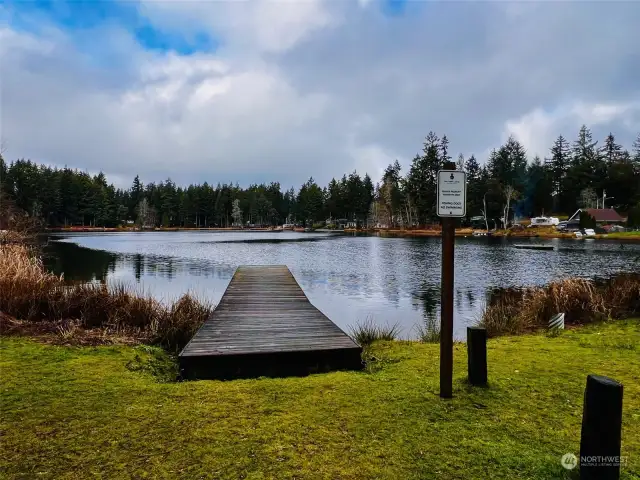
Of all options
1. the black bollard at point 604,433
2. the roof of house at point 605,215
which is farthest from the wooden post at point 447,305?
the roof of house at point 605,215

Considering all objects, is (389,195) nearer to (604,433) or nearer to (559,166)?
(559,166)

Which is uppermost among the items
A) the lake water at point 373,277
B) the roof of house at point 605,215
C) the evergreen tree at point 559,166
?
the evergreen tree at point 559,166

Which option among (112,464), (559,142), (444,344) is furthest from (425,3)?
(559,142)

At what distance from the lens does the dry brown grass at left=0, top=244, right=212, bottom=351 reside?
6875 millimetres

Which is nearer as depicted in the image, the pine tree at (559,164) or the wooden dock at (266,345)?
the wooden dock at (266,345)

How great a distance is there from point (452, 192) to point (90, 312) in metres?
7.04

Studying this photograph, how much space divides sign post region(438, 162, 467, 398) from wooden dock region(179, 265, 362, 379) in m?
1.81

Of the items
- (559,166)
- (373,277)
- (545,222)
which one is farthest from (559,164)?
(373,277)

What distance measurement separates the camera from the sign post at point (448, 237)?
12.0 ft

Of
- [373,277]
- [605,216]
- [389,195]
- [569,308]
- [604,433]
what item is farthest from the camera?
[389,195]

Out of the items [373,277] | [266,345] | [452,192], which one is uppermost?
[452,192]

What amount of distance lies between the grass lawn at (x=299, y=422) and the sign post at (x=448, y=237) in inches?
11.2

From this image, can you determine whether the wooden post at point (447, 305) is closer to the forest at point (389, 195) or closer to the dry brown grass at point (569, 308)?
the dry brown grass at point (569, 308)

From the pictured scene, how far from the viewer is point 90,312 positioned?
7.59m
